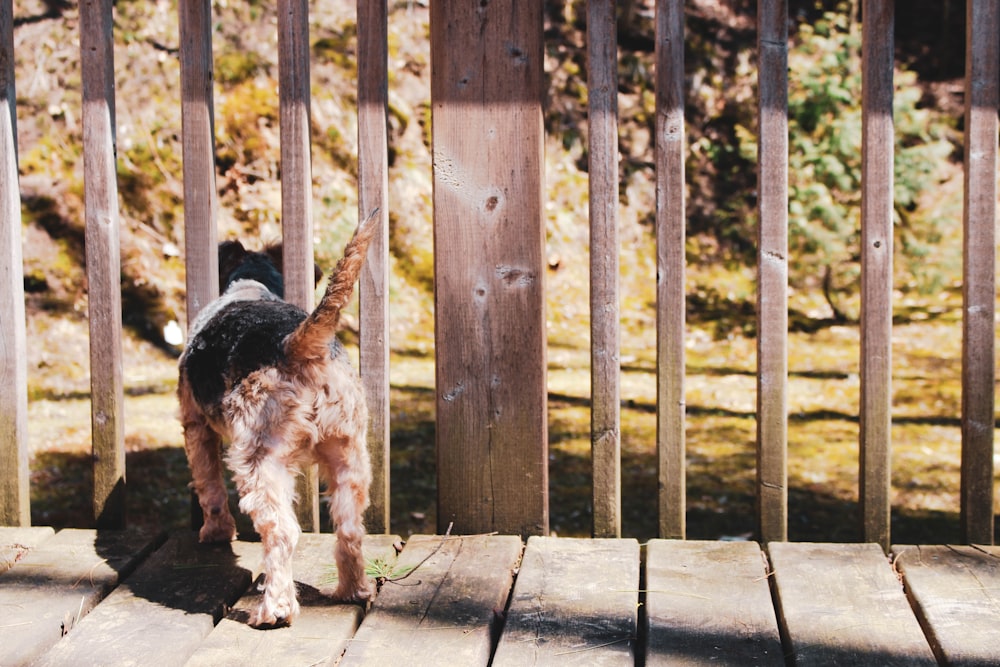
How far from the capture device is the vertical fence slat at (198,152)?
4039 millimetres

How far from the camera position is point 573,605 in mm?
3438

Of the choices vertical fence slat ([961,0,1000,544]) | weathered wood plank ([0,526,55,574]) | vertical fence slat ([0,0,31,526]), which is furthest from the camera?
vertical fence slat ([0,0,31,526])

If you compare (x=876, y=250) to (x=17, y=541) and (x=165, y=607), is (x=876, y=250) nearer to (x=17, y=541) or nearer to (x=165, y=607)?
(x=165, y=607)

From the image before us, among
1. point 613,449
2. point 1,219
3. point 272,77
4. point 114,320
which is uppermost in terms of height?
point 272,77

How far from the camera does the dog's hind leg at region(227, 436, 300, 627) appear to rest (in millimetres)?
3303

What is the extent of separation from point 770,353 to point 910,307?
7.10 meters

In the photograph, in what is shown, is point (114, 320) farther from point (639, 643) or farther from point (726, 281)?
point (726, 281)

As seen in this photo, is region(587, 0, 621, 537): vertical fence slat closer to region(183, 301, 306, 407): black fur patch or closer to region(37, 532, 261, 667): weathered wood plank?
region(183, 301, 306, 407): black fur patch

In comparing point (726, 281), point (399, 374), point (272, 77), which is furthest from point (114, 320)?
point (726, 281)

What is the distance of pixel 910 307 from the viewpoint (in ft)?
33.8

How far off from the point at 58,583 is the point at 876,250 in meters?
3.34

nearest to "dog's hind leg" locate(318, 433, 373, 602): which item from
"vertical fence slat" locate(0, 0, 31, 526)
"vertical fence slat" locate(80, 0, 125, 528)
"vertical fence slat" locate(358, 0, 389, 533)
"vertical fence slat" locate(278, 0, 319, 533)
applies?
"vertical fence slat" locate(358, 0, 389, 533)

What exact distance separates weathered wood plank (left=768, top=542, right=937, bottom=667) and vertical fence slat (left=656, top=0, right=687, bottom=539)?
23.0 inches

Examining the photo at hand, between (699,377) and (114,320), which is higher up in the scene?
(114,320)
